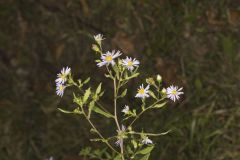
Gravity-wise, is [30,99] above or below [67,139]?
above

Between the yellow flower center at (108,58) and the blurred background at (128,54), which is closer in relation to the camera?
the yellow flower center at (108,58)

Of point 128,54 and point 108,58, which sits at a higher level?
point 128,54

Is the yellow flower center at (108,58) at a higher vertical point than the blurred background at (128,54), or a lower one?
lower

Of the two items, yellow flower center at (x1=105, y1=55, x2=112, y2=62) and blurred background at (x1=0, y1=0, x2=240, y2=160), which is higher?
blurred background at (x1=0, y1=0, x2=240, y2=160)

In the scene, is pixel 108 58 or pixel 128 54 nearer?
pixel 108 58

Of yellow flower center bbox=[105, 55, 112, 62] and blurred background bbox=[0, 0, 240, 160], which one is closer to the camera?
yellow flower center bbox=[105, 55, 112, 62]

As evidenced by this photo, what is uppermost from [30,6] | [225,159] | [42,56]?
[30,6]

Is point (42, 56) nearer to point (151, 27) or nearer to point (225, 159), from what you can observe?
point (151, 27)

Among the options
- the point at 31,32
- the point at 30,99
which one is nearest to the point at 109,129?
the point at 30,99
